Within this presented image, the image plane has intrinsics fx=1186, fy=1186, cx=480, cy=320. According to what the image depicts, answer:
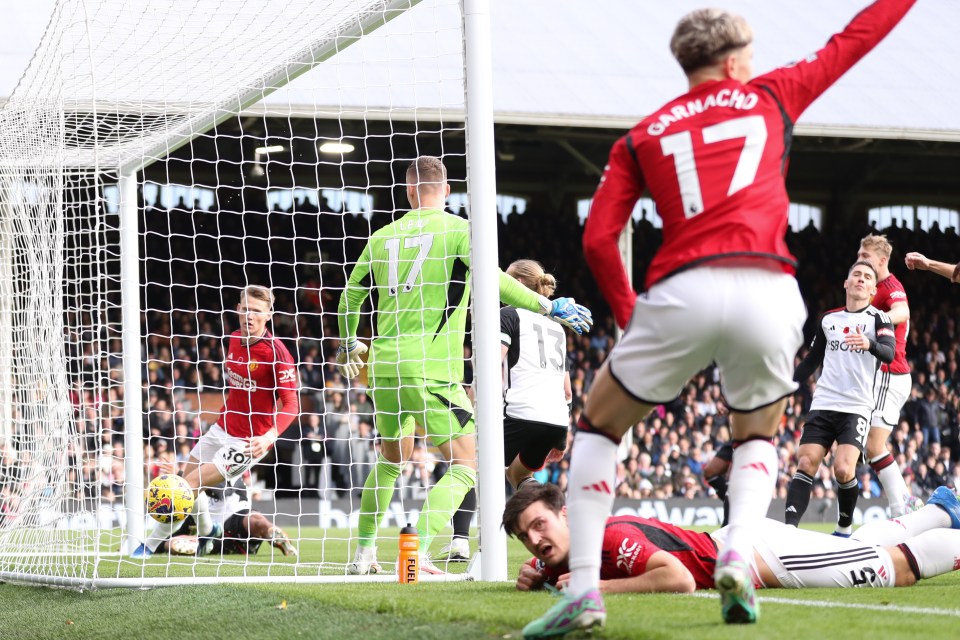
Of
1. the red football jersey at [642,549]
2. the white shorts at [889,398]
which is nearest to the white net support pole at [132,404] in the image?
the red football jersey at [642,549]

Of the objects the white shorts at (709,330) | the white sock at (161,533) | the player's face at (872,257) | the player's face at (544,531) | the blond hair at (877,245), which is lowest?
the white sock at (161,533)

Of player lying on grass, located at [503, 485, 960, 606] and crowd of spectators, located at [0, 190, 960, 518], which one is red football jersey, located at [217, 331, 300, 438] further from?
crowd of spectators, located at [0, 190, 960, 518]

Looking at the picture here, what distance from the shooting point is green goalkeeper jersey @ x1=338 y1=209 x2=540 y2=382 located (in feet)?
20.7

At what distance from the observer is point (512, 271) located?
782cm

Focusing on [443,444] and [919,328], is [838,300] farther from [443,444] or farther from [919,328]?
[443,444]

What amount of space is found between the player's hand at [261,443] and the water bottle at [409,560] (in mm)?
2127

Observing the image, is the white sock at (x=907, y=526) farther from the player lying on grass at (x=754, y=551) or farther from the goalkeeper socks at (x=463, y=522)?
the goalkeeper socks at (x=463, y=522)

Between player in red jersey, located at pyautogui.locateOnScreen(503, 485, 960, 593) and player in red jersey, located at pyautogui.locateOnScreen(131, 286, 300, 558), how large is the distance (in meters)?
3.40

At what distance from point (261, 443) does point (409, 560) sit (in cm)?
229

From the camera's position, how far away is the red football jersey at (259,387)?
7.77 metres

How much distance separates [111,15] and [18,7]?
37.6 ft

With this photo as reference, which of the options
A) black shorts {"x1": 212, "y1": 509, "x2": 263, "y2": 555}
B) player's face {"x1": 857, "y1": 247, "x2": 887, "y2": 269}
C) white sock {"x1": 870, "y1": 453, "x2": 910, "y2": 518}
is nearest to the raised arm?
player's face {"x1": 857, "y1": 247, "x2": 887, "y2": 269}

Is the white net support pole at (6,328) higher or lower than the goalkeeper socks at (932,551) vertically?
higher

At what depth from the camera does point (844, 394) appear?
8.27 metres
